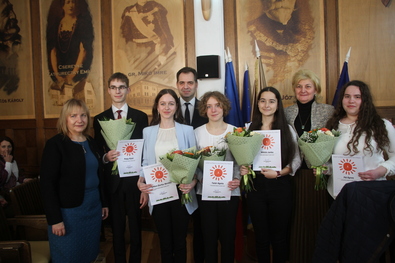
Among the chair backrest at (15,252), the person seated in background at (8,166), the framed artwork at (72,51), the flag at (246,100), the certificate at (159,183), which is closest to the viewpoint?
the chair backrest at (15,252)

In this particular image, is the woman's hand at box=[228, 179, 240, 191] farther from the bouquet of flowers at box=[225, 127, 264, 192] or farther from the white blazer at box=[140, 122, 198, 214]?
the white blazer at box=[140, 122, 198, 214]

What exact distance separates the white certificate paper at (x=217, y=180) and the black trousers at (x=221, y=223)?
8 centimetres

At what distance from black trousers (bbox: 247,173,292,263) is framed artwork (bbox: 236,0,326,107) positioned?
69.8 inches

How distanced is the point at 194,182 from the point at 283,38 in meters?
2.39

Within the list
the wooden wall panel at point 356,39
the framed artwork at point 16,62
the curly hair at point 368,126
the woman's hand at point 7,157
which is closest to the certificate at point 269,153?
the curly hair at point 368,126

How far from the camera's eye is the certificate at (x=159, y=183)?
6.78ft

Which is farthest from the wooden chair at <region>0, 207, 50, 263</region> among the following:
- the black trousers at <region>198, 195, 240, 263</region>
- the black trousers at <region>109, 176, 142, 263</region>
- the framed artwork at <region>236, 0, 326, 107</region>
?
the framed artwork at <region>236, 0, 326, 107</region>

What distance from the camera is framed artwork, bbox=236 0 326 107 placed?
348 centimetres

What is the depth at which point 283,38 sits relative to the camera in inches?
139

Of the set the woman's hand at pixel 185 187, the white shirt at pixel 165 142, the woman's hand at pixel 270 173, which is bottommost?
the woman's hand at pixel 185 187

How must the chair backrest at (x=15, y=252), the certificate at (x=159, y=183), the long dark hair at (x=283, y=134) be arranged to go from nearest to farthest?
the chair backrest at (x=15, y=252), the certificate at (x=159, y=183), the long dark hair at (x=283, y=134)

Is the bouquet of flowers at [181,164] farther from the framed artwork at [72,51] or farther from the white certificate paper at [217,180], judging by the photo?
the framed artwork at [72,51]

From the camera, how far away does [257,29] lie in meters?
3.61

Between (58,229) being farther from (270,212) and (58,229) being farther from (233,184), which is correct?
(270,212)
